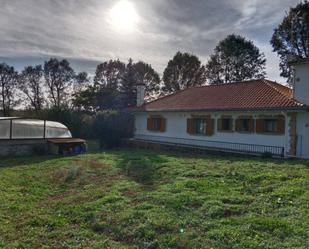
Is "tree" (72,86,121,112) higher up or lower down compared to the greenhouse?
higher up

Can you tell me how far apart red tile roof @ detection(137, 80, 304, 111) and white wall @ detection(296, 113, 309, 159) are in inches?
31.5

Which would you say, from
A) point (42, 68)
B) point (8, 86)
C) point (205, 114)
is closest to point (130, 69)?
point (42, 68)

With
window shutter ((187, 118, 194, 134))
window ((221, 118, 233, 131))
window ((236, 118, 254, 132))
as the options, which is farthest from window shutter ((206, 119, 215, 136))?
window ((236, 118, 254, 132))

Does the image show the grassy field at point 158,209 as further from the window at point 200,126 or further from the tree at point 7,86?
the tree at point 7,86

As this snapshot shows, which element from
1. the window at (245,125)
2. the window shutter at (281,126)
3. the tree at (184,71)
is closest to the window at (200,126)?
the window at (245,125)

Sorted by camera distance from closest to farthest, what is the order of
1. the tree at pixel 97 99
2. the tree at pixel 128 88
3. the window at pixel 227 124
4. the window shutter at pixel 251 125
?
the window shutter at pixel 251 125
the window at pixel 227 124
the tree at pixel 97 99
the tree at pixel 128 88

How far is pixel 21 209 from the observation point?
7.09 meters

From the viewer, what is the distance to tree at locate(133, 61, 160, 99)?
1848 inches

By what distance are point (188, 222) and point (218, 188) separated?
2.73m

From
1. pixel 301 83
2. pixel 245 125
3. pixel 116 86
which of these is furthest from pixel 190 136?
pixel 116 86

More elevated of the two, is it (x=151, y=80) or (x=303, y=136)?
(x=151, y=80)

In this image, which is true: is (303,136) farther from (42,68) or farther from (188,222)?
(42,68)

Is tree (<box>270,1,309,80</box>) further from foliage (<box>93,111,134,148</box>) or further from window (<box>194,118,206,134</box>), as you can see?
foliage (<box>93,111,134,148</box>)

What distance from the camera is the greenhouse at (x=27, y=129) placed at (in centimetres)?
1662
